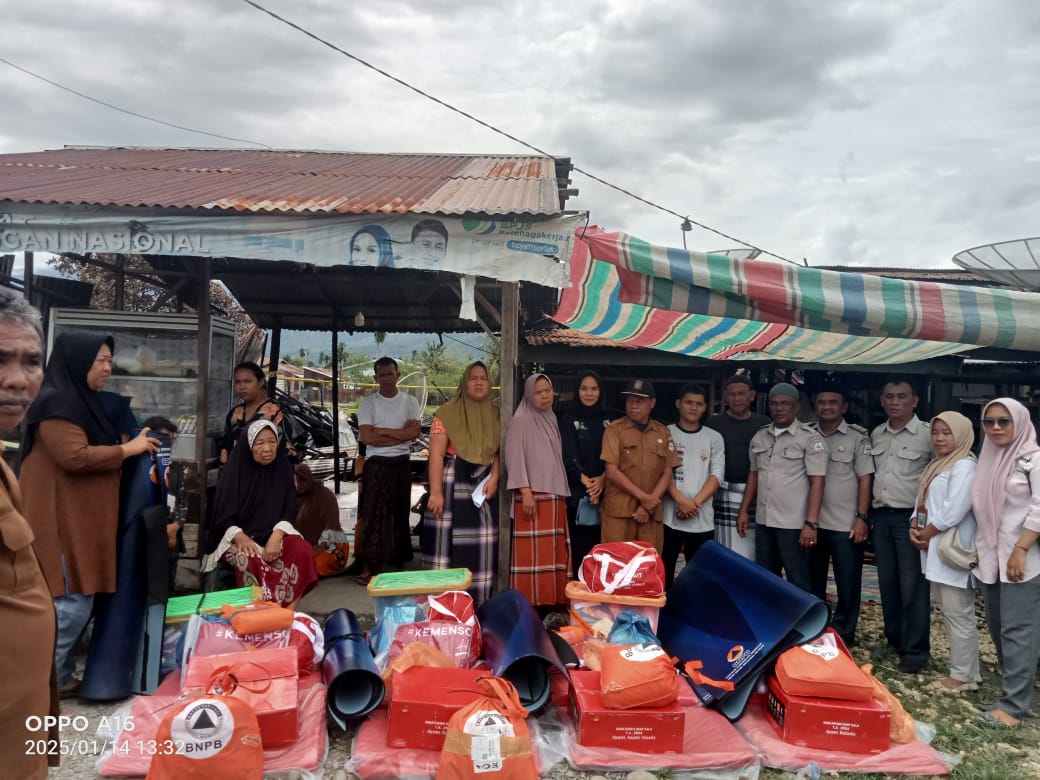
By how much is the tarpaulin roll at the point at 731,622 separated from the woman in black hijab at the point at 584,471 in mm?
885

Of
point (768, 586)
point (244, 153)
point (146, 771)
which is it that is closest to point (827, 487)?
point (768, 586)

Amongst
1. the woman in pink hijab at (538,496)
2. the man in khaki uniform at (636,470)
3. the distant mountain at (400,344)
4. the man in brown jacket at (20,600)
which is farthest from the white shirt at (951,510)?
the distant mountain at (400,344)

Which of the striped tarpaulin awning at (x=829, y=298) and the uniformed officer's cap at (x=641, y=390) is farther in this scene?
the uniformed officer's cap at (x=641, y=390)

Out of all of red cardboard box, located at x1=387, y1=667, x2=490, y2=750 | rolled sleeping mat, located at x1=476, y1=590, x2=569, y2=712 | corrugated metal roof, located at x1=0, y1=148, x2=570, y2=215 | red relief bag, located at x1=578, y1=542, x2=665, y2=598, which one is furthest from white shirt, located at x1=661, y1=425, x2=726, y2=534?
red cardboard box, located at x1=387, y1=667, x2=490, y2=750

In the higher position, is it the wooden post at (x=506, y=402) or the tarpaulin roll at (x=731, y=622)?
the wooden post at (x=506, y=402)

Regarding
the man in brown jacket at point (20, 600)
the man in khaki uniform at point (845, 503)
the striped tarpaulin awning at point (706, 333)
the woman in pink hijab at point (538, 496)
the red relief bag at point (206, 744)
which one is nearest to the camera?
the man in brown jacket at point (20, 600)

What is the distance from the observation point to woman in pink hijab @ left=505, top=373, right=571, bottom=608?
4.23 meters

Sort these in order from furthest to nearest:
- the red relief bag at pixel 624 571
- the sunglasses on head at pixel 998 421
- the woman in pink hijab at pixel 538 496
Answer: the woman in pink hijab at pixel 538 496 < the red relief bag at pixel 624 571 < the sunglasses on head at pixel 998 421

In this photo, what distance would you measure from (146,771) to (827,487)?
151 inches

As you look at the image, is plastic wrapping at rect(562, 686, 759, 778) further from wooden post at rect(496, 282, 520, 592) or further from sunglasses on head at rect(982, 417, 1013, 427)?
sunglasses on head at rect(982, 417, 1013, 427)

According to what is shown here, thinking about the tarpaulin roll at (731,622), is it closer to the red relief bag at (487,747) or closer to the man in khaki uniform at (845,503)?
the man in khaki uniform at (845,503)

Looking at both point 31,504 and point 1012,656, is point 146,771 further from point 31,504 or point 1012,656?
point 1012,656

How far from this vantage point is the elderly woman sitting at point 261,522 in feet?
11.9

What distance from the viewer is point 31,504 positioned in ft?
9.88
